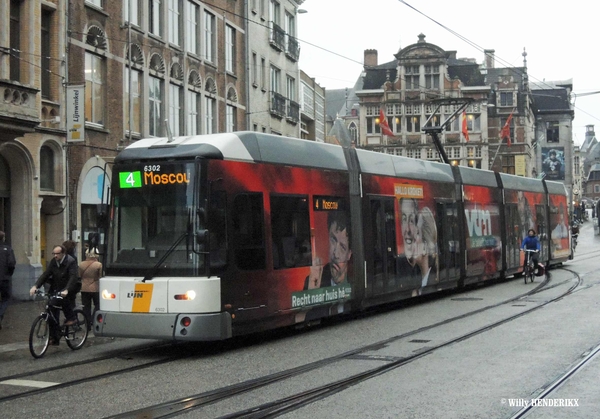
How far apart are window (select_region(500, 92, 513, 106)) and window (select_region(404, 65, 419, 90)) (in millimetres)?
10874

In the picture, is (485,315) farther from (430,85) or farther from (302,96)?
(430,85)

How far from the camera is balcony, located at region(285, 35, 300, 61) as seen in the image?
4378 centimetres

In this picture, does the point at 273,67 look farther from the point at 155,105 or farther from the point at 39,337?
the point at 39,337

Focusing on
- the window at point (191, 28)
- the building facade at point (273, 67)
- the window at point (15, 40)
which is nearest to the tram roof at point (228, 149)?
the window at point (15, 40)

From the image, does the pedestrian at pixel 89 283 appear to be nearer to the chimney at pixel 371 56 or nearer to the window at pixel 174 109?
the window at pixel 174 109

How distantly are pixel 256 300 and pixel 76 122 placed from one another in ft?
39.3

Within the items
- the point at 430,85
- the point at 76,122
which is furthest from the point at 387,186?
the point at 430,85

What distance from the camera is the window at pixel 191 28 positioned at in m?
31.6

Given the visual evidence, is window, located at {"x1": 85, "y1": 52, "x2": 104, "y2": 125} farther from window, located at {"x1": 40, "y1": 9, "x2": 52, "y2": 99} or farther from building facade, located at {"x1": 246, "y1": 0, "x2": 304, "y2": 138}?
building facade, located at {"x1": 246, "y1": 0, "x2": 304, "y2": 138}

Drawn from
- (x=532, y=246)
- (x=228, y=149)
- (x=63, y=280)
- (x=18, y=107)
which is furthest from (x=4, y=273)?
(x=532, y=246)

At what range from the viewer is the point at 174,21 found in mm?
30797

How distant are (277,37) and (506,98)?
44.5 metres

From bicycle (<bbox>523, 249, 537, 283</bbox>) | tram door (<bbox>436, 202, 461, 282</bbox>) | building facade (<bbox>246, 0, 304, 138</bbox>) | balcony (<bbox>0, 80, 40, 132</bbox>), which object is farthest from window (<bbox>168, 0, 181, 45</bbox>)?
bicycle (<bbox>523, 249, 537, 283</bbox>)

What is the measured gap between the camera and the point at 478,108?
2990 inches
